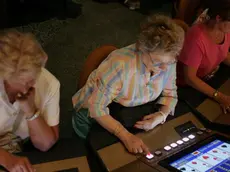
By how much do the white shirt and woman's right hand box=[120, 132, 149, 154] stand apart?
0.97 feet

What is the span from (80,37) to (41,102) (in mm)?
2158

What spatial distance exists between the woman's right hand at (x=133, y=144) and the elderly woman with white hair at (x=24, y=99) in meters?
0.27

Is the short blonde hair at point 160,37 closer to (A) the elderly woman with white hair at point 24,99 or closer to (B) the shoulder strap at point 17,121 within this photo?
(A) the elderly woman with white hair at point 24,99

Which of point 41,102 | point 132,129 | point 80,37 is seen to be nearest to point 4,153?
point 41,102

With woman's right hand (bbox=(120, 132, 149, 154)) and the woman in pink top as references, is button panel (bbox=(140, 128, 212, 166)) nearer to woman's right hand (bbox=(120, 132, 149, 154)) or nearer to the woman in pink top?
woman's right hand (bbox=(120, 132, 149, 154))

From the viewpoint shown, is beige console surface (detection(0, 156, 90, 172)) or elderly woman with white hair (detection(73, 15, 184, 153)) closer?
beige console surface (detection(0, 156, 90, 172))

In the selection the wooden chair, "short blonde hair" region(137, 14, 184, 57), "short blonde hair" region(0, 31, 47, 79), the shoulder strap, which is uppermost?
"short blonde hair" region(137, 14, 184, 57)

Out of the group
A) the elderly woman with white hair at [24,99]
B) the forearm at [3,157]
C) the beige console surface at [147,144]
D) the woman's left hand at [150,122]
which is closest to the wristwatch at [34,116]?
the elderly woman with white hair at [24,99]

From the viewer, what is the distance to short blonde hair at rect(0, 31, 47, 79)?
1213 millimetres

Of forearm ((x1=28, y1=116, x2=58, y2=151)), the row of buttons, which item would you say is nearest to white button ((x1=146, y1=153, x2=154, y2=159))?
the row of buttons

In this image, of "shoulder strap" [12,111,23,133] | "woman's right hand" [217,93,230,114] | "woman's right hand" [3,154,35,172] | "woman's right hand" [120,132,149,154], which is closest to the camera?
"woman's right hand" [3,154,35,172]

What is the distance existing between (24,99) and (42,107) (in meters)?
0.13

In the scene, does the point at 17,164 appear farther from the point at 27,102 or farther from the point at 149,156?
the point at 149,156

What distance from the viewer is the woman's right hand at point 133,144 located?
1.32 meters
